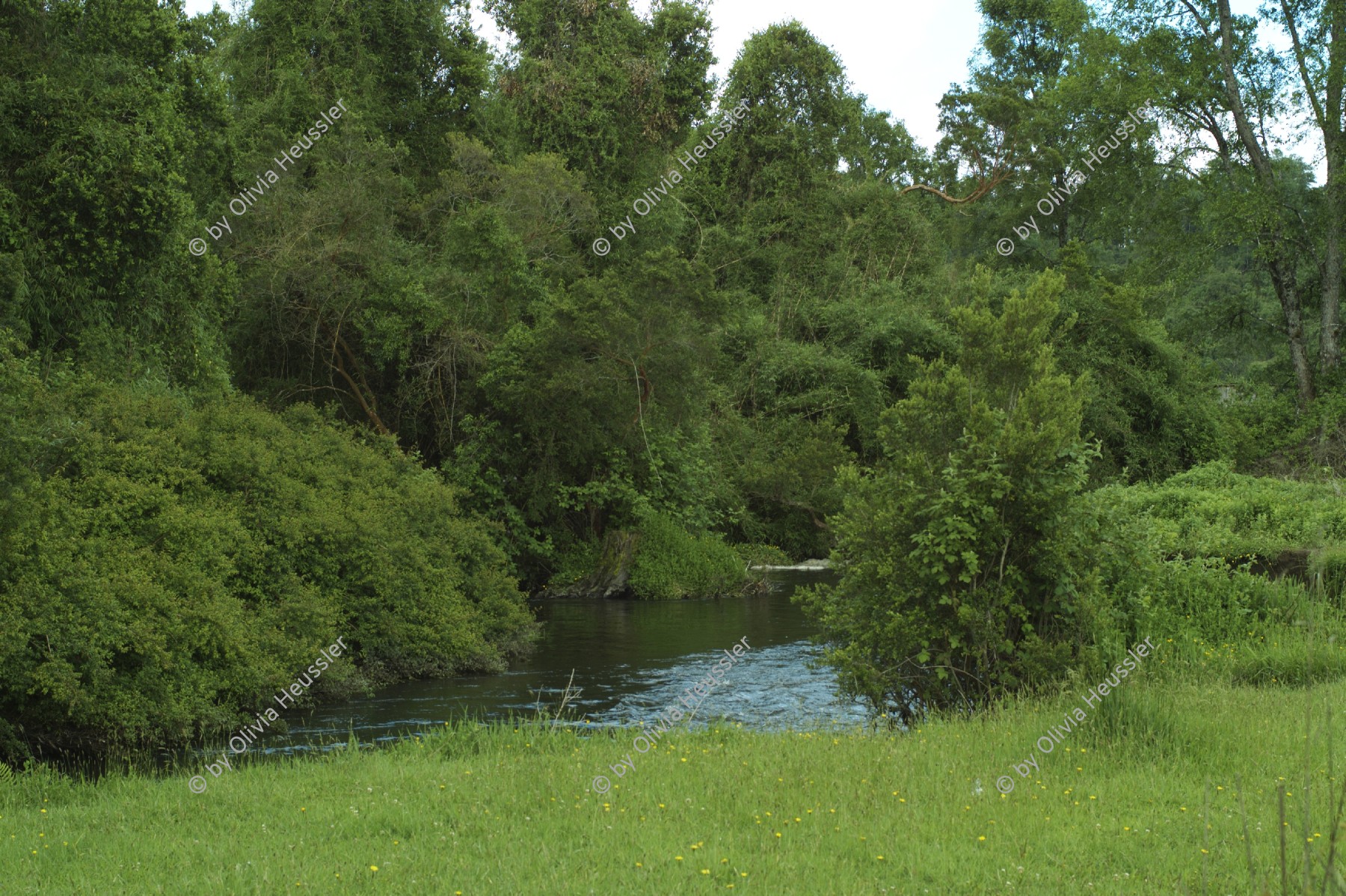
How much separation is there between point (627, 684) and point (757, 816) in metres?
9.50

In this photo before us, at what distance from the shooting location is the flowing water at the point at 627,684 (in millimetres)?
13914

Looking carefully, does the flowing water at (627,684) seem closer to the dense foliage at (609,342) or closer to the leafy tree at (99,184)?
the dense foliage at (609,342)

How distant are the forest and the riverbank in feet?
3.15

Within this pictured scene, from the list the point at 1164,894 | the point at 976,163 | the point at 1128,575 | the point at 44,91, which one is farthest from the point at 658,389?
the point at 976,163

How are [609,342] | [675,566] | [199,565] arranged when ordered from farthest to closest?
[675,566] → [609,342] → [199,565]

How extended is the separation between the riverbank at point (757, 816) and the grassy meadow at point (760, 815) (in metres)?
0.02

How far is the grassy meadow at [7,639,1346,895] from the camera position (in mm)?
6121

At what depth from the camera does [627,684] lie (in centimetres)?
1666

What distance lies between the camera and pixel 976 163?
162ft
